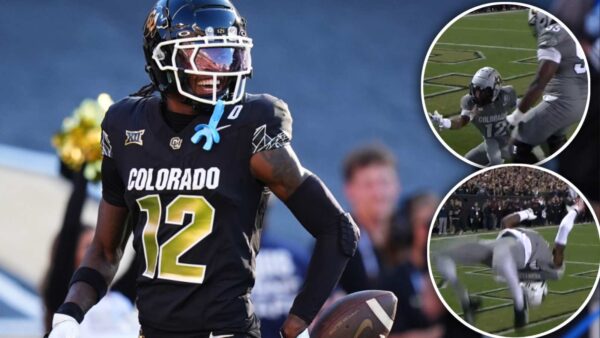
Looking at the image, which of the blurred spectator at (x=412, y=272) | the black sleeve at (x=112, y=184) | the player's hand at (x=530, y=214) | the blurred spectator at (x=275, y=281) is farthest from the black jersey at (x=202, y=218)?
the player's hand at (x=530, y=214)

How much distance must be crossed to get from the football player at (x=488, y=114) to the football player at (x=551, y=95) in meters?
0.05

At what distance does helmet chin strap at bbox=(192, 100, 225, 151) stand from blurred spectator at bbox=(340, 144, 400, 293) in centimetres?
227

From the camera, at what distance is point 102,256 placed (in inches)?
124

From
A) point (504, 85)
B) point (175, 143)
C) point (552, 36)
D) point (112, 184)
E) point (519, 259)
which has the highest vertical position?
point (552, 36)

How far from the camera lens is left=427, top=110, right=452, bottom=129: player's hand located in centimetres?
525

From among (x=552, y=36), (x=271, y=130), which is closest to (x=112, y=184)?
(x=271, y=130)

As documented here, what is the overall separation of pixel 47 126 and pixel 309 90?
118 cm

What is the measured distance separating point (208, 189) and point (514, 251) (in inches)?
111

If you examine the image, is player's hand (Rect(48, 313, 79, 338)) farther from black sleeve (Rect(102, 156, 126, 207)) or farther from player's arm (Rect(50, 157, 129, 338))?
black sleeve (Rect(102, 156, 126, 207))

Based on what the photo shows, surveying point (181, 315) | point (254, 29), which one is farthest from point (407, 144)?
point (181, 315)

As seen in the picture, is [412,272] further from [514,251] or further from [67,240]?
[67,240]

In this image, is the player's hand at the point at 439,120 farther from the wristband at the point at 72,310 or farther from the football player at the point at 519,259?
the wristband at the point at 72,310

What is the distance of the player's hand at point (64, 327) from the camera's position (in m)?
2.99

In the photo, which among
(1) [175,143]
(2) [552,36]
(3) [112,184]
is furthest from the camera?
(2) [552,36]
